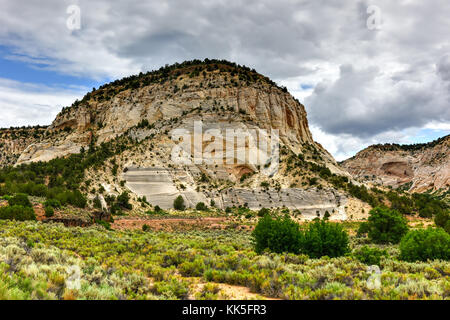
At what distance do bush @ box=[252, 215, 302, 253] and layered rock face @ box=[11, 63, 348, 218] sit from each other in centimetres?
3491

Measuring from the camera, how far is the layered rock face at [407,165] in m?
108

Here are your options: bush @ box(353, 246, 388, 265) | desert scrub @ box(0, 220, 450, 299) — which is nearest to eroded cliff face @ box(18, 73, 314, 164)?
bush @ box(353, 246, 388, 265)

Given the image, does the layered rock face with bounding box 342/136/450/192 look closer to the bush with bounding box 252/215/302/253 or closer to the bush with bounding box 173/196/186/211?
the bush with bounding box 173/196/186/211

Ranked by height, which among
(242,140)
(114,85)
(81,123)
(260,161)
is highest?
(114,85)

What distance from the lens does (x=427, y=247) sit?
14203 millimetres

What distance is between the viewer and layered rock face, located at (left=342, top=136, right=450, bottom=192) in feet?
353

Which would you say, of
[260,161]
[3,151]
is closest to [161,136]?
[260,161]

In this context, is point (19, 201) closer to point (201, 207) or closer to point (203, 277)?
point (203, 277)

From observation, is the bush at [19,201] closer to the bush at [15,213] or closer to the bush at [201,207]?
the bush at [15,213]

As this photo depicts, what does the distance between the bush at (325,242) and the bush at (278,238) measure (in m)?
0.45

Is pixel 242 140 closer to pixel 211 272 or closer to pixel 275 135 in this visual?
pixel 275 135

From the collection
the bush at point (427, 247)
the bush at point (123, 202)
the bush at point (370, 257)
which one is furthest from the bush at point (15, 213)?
the bush at point (427, 247)
